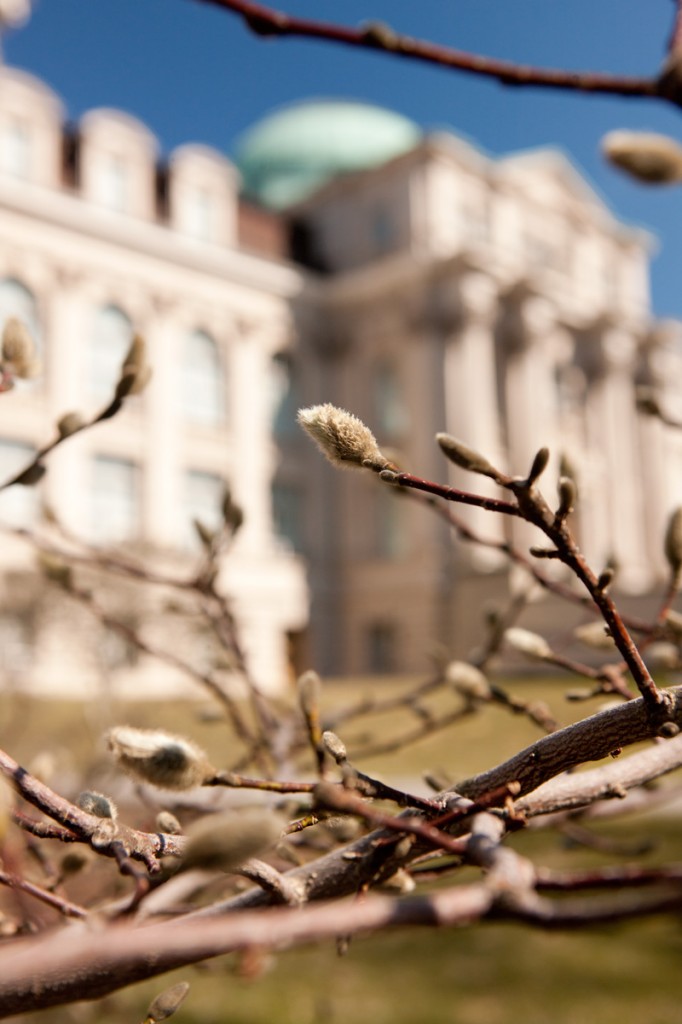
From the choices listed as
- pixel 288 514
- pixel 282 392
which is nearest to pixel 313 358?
pixel 282 392

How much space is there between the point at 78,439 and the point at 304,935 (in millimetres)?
27495

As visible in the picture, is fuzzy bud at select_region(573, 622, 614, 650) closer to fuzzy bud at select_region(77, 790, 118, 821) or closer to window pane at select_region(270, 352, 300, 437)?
fuzzy bud at select_region(77, 790, 118, 821)

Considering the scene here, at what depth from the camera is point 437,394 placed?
31531mm

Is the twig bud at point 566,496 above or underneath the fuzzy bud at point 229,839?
above

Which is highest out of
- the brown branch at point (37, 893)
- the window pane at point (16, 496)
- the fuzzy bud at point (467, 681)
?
the window pane at point (16, 496)

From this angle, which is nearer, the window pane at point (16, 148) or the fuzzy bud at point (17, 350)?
the fuzzy bud at point (17, 350)

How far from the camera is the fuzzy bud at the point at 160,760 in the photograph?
104 centimetres

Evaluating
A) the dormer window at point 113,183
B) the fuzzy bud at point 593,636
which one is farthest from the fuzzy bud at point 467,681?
the dormer window at point 113,183

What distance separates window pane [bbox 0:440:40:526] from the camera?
25484 mm

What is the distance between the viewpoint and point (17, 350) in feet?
5.59

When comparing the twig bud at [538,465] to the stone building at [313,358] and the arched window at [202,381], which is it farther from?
the arched window at [202,381]

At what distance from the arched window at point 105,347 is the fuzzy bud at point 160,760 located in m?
27.9

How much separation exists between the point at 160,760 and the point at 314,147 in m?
42.8

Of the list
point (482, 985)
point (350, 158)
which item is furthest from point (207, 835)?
point (350, 158)
